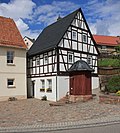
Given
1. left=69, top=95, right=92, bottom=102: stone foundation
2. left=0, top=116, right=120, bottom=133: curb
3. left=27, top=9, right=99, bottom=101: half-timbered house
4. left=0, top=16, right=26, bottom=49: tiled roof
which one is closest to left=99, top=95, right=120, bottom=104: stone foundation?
left=69, top=95, right=92, bottom=102: stone foundation

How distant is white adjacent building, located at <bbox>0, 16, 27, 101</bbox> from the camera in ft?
89.1

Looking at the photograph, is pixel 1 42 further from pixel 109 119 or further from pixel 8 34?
pixel 109 119

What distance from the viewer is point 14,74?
2816 cm

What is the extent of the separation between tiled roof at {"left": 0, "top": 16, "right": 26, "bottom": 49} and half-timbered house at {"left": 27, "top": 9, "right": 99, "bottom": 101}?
9.59 feet

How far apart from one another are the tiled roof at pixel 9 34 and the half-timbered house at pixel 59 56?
9.59ft

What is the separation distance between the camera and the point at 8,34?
96.0 ft

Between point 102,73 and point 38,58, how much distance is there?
389 inches

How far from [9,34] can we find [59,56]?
7.41 m

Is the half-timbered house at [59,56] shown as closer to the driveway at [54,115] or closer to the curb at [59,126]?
the driveway at [54,115]

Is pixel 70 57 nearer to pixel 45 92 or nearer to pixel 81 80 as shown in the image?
pixel 45 92

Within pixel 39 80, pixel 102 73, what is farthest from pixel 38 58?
pixel 102 73

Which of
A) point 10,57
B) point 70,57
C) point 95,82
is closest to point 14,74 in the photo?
point 10,57

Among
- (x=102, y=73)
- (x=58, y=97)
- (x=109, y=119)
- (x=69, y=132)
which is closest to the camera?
(x=69, y=132)

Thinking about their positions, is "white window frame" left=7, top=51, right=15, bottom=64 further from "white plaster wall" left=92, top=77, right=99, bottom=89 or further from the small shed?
"white plaster wall" left=92, top=77, right=99, bottom=89
